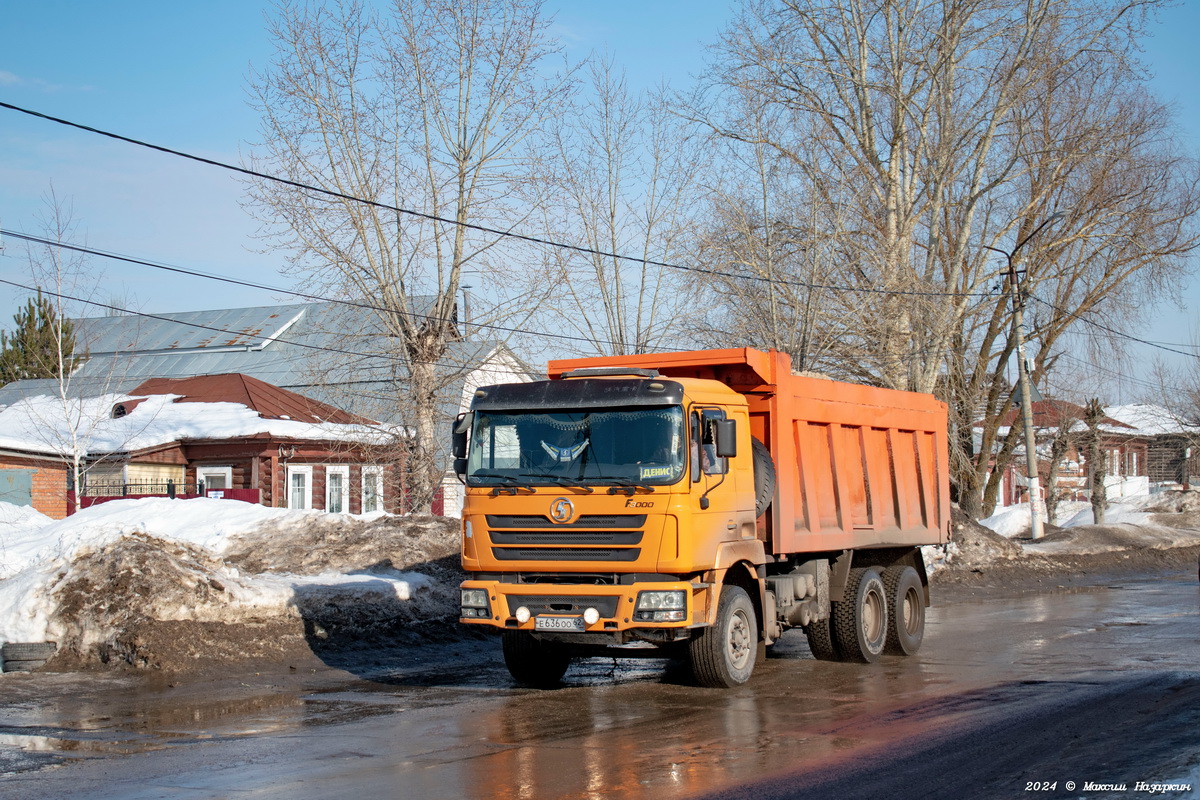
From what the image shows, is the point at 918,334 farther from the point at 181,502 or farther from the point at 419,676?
the point at 419,676

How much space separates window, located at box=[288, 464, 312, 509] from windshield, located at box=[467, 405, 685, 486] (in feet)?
79.9

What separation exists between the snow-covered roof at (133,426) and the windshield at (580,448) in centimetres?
1633

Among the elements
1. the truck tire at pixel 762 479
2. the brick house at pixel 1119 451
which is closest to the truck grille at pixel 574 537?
the truck tire at pixel 762 479

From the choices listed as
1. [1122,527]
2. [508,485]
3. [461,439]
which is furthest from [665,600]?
[1122,527]

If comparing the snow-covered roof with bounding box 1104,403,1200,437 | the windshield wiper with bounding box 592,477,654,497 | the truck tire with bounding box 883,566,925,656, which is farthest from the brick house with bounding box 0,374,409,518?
the snow-covered roof with bounding box 1104,403,1200,437

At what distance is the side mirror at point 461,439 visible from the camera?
36.0 ft

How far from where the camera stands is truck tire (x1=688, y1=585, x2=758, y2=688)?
425 inches

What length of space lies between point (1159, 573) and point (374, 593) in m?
20.4

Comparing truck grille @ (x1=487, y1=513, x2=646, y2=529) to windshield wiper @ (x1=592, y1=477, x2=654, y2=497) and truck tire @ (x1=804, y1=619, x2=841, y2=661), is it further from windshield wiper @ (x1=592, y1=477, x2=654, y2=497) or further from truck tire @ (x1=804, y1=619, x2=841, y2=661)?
truck tire @ (x1=804, y1=619, x2=841, y2=661)

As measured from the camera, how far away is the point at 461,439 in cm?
1105

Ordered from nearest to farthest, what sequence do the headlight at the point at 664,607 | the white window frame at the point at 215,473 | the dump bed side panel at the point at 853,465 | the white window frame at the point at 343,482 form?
the headlight at the point at 664,607 → the dump bed side panel at the point at 853,465 → the white window frame at the point at 215,473 → the white window frame at the point at 343,482

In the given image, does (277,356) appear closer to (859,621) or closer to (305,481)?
(305,481)

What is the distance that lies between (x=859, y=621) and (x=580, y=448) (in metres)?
4.58

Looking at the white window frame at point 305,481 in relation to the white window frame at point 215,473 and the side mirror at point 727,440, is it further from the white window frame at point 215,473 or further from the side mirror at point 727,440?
the side mirror at point 727,440
